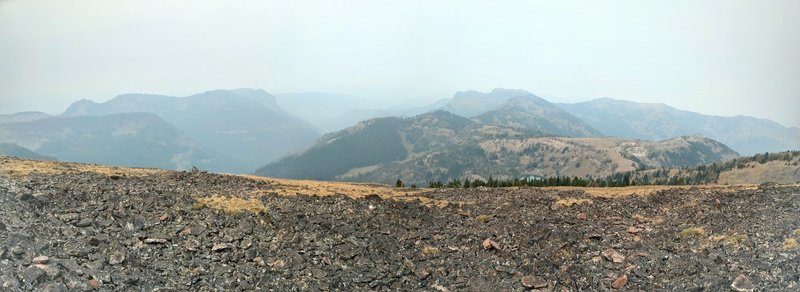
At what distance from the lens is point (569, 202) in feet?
150

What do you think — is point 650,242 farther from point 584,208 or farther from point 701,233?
point 584,208

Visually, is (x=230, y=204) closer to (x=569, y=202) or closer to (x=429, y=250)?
(x=429, y=250)

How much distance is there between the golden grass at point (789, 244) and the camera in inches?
1076

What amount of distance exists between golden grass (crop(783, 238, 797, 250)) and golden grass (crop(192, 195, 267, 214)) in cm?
3565

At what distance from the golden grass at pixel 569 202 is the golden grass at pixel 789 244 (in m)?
17.4

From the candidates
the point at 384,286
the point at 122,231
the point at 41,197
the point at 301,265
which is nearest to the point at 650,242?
the point at 384,286

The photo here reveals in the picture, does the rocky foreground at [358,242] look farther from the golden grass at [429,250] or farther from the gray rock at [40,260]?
the golden grass at [429,250]

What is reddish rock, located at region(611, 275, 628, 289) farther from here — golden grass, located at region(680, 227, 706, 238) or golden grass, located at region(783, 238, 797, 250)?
golden grass, located at region(783, 238, 797, 250)

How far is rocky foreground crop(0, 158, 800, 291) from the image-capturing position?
23625mm

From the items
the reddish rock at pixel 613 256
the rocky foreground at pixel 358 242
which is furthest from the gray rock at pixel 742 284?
the reddish rock at pixel 613 256

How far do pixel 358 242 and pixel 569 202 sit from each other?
25.0 metres

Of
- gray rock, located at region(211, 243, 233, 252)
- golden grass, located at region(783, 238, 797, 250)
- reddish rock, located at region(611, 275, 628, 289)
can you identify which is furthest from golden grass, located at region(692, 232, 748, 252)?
gray rock, located at region(211, 243, 233, 252)

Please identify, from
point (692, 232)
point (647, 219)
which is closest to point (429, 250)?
point (692, 232)

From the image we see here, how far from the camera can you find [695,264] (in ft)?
89.3
